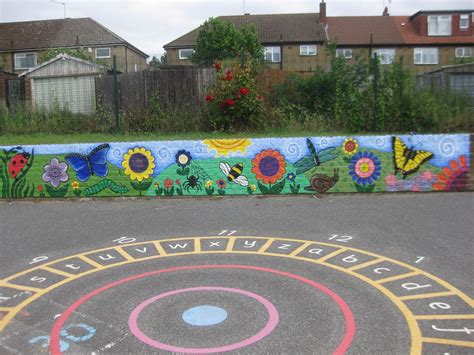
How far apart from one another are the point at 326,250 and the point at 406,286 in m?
1.56

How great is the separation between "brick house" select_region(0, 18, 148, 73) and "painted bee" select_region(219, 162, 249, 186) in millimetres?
36499

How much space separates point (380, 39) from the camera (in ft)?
148

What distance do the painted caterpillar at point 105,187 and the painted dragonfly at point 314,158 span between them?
12.4 ft

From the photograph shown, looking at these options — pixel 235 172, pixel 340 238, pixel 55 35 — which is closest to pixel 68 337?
pixel 340 238

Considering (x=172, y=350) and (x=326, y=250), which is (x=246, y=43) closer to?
(x=326, y=250)

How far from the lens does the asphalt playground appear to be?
439 cm

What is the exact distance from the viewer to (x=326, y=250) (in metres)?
6.96

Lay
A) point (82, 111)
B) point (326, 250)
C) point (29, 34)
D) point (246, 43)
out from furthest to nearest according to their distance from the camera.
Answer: point (29, 34), point (246, 43), point (82, 111), point (326, 250)

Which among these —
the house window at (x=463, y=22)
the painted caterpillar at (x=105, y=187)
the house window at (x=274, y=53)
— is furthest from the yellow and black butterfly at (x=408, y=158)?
the house window at (x=463, y=22)

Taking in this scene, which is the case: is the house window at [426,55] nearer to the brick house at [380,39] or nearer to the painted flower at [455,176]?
the brick house at [380,39]

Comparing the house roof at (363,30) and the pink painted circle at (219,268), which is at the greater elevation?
the house roof at (363,30)

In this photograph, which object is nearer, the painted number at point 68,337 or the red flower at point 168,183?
the painted number at point 68,337

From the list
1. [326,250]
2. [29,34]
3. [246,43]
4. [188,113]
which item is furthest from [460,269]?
[29,34]

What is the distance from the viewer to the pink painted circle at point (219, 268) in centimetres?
427
